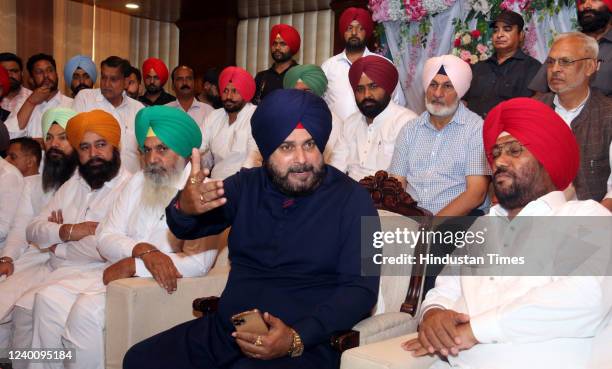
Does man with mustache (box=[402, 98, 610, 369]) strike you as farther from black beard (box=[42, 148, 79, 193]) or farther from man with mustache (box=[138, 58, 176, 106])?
man with mustache (box=[138, 58, 176, 106])

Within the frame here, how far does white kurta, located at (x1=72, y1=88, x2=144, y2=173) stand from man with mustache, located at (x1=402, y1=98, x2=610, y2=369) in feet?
13.5

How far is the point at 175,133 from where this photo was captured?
3615 mm

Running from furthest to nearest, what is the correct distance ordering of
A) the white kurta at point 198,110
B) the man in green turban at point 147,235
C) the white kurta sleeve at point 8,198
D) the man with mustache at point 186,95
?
the man with mustache at point 186,95 < the white kurta at point 198,110 < the white kurta sleeve at point 8,198 < the man in green turban at point 147,235

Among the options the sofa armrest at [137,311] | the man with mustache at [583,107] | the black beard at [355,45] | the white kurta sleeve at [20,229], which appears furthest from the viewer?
the black beard at [355,45]

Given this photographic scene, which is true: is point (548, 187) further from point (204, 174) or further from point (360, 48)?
point (360, 48)

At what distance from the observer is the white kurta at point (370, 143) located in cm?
457

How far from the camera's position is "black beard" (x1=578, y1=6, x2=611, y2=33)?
14.3 feet

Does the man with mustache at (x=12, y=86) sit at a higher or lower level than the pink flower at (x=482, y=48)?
lower

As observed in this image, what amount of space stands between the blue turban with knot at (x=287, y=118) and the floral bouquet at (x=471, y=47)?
3.65 m

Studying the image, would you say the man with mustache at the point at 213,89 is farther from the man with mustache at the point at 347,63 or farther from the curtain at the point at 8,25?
the curtain at the point at 8,25

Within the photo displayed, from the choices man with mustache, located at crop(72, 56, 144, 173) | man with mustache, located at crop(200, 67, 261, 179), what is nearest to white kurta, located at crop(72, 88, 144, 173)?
man with mustache, located at crop(72, 56, 144, 173)

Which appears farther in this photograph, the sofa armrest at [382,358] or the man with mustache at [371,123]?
the man with mustache at [371,123]

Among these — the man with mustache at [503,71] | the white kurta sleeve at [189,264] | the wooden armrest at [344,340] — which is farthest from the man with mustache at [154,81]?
the wooden armrest at [344,340]

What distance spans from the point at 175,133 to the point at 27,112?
3367mm
